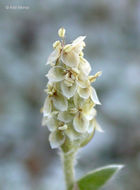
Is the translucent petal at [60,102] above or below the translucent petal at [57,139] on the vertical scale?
above

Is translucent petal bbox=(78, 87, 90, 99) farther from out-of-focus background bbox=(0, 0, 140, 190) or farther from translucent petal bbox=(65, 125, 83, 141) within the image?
out-of-focus background bbox=(0, 0, 140, 190)

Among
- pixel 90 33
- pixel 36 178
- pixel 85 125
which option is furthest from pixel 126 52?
pixel 85 125

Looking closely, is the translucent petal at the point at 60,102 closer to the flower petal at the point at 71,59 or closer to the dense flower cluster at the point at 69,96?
the dense flower cluster at the point at 69,96

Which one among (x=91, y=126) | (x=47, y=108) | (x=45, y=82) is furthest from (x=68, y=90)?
(x=45, y=82)

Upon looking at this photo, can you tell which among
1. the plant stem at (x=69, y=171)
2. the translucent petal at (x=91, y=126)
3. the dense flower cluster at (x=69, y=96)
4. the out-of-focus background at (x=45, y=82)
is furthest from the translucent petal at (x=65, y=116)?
the out-of-focus background at (x=45, y=82)

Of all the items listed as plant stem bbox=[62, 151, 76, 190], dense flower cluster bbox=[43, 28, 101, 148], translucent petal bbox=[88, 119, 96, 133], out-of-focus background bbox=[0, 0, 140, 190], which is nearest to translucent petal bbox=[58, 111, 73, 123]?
dense flower cluster bbox=[43, 28, 101, 148]

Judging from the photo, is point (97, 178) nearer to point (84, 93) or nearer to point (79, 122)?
point (79, 122)

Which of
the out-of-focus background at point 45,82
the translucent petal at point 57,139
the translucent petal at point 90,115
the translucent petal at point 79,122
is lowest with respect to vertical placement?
the translucent petal at point 57,139
